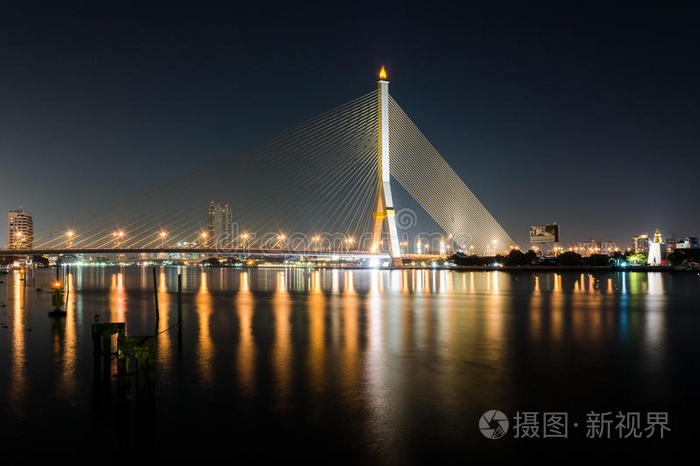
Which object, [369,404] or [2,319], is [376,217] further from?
[369,404]

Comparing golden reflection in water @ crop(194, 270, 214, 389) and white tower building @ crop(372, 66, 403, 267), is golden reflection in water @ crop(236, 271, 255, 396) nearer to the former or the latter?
golden reflection in water @ crop(194, 270, 214, 389)

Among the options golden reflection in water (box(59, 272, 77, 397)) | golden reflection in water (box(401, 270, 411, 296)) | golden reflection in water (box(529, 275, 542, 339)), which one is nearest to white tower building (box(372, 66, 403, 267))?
golden reflection in water (box(401, 270, 411, 296))

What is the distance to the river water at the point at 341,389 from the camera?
6738 mm

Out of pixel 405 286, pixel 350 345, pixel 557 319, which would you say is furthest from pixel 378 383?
pixel 405 286

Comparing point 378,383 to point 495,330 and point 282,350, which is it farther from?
point 495,330

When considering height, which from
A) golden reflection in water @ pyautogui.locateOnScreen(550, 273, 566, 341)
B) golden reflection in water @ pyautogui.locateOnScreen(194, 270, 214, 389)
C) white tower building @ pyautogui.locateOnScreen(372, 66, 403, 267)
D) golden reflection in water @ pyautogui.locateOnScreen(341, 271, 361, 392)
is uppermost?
white tower building @ pyautogui.locateOnScreen(372, 66, 403, 267)

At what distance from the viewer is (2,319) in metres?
19.5

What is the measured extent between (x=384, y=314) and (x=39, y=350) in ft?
40.9

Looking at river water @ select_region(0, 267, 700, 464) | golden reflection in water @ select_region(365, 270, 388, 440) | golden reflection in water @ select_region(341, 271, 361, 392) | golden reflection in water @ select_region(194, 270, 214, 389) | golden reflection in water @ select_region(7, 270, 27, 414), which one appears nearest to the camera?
river water @ select_region(0, 267, 700, 464)

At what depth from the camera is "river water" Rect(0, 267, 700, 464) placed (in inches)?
265

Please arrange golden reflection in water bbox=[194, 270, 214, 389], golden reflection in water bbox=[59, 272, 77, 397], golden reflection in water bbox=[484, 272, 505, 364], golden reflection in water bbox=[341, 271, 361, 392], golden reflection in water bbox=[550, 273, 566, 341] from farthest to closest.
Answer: golden reflection in water bbox=[550, 273, 566, 341], golden reflection in water bbox=[484, 272, 505, 364], golden reflection in water bbox=[194, 270, 214, 389], golden reflection in water bbox=[341, 271, 361, 392], golden reflection in water bbox=[59, 272, 77, 397]

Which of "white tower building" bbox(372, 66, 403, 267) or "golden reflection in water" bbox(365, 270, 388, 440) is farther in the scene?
"white tower building" bbox(372, 66, 403, 267)

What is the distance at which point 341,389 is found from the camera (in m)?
9.41

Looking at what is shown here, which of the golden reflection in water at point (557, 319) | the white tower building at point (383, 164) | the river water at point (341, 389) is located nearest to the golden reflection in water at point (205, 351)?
the river water at point (341, 389)
